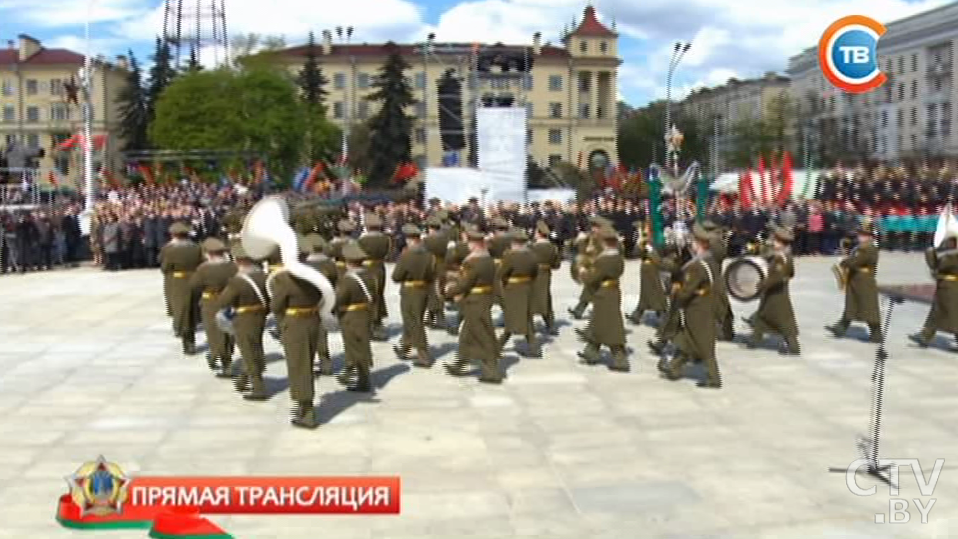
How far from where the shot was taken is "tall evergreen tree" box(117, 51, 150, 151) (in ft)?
240

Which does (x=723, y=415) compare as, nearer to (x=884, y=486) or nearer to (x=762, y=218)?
(x=884, y=486)

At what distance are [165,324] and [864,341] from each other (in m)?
10.4

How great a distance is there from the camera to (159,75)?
73.2 m

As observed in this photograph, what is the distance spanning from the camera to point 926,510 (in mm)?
7086

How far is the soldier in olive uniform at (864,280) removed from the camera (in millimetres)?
13906

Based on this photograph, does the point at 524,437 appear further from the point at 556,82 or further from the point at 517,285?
the point at 556,82

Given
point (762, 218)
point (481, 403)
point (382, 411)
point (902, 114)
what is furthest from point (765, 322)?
point (902, 114)

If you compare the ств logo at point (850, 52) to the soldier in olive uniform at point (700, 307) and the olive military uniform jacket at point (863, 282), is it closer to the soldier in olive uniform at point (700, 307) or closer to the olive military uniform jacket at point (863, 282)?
the olive military uniform jacket at point (863, 282)

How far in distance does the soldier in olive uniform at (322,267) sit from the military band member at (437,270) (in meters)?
2.10

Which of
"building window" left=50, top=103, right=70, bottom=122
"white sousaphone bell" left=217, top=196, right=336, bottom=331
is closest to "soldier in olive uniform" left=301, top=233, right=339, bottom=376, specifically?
"white sousaphone bell" left=217, top=196, right=336, bottom=331

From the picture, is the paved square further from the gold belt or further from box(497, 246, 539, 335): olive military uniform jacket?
the gold belt

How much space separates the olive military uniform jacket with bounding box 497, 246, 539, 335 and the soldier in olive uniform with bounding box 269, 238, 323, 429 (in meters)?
3.57

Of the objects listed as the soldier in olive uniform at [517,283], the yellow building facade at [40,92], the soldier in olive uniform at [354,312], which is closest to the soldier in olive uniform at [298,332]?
the soldier in olive uniform at [354,312]

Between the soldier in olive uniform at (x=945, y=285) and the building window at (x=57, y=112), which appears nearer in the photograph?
the soldier in olive uniform at (x=945, y=285)
